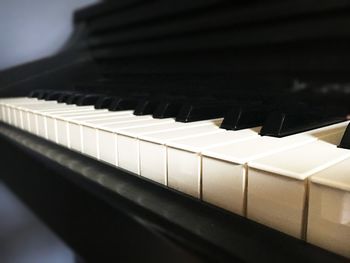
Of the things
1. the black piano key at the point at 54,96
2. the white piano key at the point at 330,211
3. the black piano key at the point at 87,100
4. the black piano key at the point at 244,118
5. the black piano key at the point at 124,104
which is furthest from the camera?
the black piano key at the point at 54,96

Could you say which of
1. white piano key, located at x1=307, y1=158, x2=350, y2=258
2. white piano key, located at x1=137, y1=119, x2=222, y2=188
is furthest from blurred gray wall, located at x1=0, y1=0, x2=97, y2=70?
white piano key, located at x1=307, y1=158, x2=350, y2=258

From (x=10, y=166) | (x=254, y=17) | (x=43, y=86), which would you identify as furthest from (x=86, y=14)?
(x=254, y=17)

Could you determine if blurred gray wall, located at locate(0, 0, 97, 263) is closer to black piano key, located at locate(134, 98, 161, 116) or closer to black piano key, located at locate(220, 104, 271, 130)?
black piano key, located at locate(134, 98, 161, 116)

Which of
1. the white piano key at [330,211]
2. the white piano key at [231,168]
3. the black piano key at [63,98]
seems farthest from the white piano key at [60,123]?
the white piano key at [330,211]

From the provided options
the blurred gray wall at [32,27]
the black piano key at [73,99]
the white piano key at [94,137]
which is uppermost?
the blurred gray wall at [32,27]

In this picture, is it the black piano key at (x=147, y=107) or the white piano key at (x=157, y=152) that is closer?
the white piano key at (x=157, y=152)

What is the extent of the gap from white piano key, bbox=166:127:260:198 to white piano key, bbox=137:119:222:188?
0.03 feet

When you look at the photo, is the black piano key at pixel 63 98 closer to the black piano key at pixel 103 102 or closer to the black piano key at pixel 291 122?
the black piano key at pixel 103 102

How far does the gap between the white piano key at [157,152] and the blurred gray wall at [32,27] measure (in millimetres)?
1178

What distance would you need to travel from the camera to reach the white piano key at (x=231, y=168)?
31cm

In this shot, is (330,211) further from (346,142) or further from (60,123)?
(60,123)

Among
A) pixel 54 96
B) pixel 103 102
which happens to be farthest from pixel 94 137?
pixel 54 96

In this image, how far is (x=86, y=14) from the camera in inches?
52.2

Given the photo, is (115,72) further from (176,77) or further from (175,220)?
(175,220)
